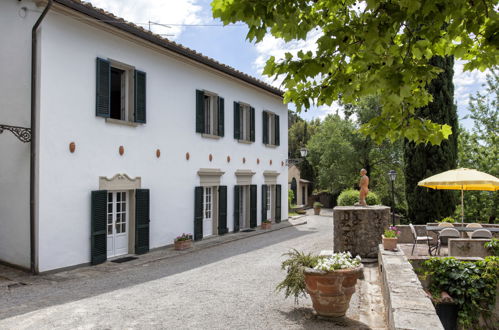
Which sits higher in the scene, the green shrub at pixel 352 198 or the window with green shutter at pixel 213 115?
the window with green shutter at pixel 213 115

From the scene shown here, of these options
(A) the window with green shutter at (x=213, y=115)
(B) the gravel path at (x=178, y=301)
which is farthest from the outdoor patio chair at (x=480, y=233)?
(A) the window with green shutter at (x=213, y=115)

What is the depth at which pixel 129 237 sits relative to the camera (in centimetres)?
1077

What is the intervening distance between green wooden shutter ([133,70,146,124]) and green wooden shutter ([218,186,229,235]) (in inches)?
174

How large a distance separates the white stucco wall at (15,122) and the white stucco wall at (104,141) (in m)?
0.52

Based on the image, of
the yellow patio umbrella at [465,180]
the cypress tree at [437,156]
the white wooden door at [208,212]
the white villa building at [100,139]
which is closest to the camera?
the white villa building at [100,139]

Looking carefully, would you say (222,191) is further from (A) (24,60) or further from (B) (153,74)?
(A) (24,60)

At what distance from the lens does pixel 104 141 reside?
387 inches

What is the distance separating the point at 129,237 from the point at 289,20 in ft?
28.8

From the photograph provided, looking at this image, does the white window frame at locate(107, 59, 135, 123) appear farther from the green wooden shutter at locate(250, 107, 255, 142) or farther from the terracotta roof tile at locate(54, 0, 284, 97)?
the green wooden shutter at locate(250, 107, 255, 142)

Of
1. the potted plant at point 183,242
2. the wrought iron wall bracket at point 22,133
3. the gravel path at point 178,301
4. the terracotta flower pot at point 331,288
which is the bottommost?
the gravel path at point 178,301

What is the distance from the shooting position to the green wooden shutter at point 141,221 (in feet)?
35.0

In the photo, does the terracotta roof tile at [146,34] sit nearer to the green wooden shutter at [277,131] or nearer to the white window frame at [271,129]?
the white window frame at [271,129]

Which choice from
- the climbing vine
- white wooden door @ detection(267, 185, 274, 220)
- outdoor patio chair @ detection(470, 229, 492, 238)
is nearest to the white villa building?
white wooden door @ detection(267, 185, 274, 220)

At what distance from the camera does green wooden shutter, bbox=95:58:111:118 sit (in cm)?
959
